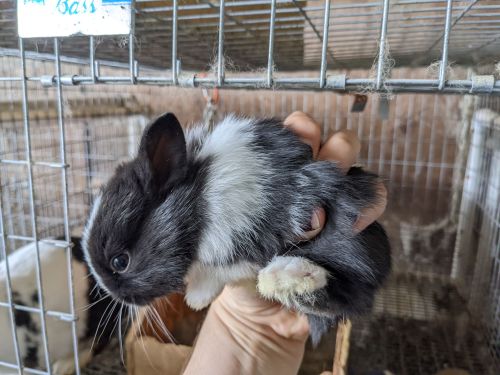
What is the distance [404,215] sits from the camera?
1580 millimetres

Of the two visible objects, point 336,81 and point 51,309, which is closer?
point 336,81

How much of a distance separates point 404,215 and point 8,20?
1.41 m

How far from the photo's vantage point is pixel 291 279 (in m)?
0.49

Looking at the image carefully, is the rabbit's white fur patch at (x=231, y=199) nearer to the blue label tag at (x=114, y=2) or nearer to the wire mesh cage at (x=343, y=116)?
the wire mesh cage at (x=343, y=116)

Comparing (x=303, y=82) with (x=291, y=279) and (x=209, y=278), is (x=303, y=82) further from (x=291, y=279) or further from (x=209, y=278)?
(x=209, y=278)

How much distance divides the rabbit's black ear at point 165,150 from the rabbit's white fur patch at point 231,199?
51 millimetres

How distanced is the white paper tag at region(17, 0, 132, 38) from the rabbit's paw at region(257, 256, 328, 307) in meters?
0.36

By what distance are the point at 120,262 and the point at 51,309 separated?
0.60 m

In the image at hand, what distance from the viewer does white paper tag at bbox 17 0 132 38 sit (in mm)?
511

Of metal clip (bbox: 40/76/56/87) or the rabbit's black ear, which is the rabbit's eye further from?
metal clip (bbox: 40/76/56/87)

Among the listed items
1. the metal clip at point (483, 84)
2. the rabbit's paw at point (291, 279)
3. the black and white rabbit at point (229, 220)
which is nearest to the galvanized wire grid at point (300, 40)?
the metal clip at point (483, 84)

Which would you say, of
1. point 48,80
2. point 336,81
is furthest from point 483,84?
point 48,80

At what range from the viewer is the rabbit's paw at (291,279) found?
1.63 ft

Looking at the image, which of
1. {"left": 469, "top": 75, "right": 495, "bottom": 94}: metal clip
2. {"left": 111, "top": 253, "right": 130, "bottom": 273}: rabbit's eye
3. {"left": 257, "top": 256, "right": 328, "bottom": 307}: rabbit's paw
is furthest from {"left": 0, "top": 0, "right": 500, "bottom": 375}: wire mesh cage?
{"left": 257, "top": 256, "right": 328, "bottom": 307}: rabbit's paw
